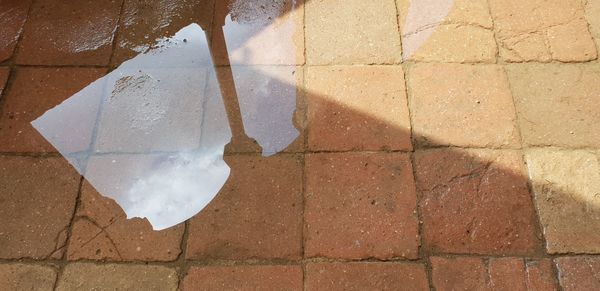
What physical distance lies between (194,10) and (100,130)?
815 mm

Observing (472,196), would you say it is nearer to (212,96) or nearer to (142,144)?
(212,96)

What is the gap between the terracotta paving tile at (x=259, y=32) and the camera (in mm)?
2473

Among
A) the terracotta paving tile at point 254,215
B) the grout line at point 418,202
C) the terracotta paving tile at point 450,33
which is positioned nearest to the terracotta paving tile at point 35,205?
the terracotta paving tile at point 254,215

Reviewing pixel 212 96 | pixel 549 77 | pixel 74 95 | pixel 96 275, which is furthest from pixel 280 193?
pixel 549 77

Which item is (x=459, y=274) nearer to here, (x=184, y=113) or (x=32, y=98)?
(x=184, y=113)

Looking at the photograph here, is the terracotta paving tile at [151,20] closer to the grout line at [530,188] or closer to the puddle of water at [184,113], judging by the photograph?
the puddle of water at [184,113]

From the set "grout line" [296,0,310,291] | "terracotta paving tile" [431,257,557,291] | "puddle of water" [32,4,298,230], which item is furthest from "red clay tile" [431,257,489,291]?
"puddle of water" [32,4,298,230]

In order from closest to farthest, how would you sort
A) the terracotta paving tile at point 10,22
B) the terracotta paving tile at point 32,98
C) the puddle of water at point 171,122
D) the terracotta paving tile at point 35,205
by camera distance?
1. the terracotta paving tile at point 35,205
2. the puddle of water at point 171,122
3. the terracotta paving tile at point 32,98
4. the terracotta paving tile at point 10,22

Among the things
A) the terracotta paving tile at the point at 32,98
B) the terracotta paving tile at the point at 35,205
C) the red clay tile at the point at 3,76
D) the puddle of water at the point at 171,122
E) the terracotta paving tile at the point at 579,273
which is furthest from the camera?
the red clay tile at the point at 3,76

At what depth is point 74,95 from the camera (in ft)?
7.78

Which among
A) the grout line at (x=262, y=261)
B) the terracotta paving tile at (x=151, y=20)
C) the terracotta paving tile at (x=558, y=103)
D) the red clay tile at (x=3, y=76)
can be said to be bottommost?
the grout line at (x=262, y=261)

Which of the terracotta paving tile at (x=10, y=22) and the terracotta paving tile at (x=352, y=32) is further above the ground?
the terracotta paving tile at (x=10, y=22)

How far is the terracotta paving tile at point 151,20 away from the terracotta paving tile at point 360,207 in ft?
3.35

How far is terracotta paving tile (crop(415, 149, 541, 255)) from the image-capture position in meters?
1.98
